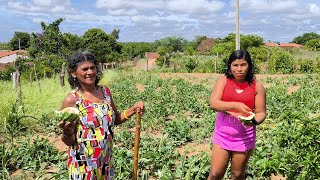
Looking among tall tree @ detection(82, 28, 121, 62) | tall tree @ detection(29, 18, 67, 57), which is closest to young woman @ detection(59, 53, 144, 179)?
tall tree @ detection(29, 18, 67, 57)

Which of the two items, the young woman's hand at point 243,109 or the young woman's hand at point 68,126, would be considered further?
the young woman's hand at point 243,109

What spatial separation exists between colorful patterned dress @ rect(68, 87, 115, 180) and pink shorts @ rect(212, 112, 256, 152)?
35.8 inches

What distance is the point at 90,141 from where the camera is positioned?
2152mm

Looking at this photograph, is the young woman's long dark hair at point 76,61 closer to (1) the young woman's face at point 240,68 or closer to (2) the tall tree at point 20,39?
(1) the young woman's face at point 240,68

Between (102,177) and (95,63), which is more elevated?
(95,63)

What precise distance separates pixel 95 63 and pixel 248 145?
4.19ft

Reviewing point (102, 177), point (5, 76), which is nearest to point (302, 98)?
point (102, 177)

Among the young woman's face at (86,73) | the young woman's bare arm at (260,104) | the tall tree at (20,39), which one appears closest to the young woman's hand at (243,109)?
the young woman's bare arm at (260,104)

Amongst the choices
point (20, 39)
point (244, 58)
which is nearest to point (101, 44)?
point (20, 39)

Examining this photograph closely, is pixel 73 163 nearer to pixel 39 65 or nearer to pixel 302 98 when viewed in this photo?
pixel 302 98

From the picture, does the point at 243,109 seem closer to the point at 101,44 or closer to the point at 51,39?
the point at 51,39

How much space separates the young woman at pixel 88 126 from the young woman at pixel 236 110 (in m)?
0.86

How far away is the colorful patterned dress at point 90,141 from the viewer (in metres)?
2.14

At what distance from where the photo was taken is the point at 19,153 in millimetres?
4422
